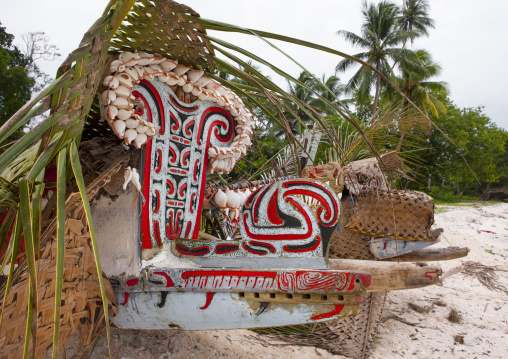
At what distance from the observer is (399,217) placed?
10.0ft

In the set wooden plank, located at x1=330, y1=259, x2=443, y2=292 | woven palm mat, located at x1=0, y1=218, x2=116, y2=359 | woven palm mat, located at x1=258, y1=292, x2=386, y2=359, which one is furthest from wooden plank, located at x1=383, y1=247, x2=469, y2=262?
woven palm mat, located at x1=0, y1=218, x2=116, y2=359

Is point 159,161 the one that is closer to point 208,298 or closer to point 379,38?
point 208,298

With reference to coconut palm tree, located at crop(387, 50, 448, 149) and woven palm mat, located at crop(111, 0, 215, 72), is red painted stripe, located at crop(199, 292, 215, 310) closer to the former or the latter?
woven palm mat, located at crop(111, 0, 215, 72)

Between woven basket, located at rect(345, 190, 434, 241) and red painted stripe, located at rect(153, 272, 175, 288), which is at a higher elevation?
woven basket, located at rect(345, 190, 434, 241)

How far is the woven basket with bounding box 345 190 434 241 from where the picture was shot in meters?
2.99

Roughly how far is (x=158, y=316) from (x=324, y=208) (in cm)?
88

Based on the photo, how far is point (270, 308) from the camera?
157 centimetres

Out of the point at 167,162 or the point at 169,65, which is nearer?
the point at 169,65

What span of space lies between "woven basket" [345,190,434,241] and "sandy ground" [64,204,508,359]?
0.43 meters

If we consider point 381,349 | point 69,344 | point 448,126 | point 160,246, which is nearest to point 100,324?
point 160,246

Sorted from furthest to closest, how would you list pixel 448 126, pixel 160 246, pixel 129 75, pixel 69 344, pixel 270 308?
1. pixel 448 126
2. pixel 69 344
3. pixel 160 246
4. pixel 270 308
5. pixel 129 75

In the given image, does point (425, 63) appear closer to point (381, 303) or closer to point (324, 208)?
point (381, 303)

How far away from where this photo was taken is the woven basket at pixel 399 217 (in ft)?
9.82

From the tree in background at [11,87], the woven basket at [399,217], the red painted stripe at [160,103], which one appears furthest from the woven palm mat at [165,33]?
the tree in background at [11,87]
